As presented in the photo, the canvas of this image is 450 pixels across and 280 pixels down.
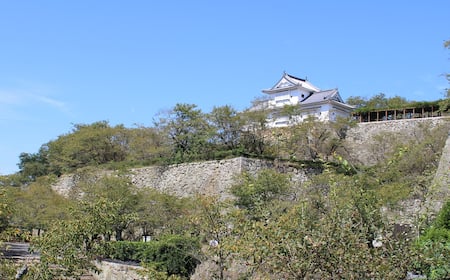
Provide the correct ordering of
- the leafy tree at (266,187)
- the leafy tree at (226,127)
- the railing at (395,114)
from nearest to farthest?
1. the leafy tree at (266,187)
2. the leafy tree at (226,127)
3. the railing at (395,114)

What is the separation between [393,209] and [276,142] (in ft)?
38.7

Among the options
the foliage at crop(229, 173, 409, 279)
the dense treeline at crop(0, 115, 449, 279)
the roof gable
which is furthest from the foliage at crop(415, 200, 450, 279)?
the roof gable

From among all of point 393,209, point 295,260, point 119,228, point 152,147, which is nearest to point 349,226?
point 295,260

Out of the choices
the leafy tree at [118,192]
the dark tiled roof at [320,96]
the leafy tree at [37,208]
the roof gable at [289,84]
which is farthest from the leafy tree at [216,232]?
the roof gable at [289,84]

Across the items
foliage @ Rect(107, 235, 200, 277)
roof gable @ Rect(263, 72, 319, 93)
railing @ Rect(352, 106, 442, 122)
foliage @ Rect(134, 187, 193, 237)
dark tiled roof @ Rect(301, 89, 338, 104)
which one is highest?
roof gable @ Rect(263, 72, 319, 93)

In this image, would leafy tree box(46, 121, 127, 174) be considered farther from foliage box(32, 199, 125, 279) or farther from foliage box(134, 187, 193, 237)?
foliage box(32, 199, 125, 279)

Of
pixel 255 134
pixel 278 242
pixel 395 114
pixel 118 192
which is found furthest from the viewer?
pixel 395 114

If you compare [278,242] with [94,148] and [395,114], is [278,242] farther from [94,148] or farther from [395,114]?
[395,114]

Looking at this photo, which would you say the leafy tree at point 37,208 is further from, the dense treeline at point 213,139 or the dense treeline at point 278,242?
the dense treeline at point 278,242

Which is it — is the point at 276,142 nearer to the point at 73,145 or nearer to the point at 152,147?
the point at 152,147

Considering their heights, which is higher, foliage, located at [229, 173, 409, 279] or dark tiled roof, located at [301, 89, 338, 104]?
dark tiled roof, located at [301, 89, 338, 104]

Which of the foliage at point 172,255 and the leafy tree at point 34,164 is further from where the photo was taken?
the leafy tree at point 34,164

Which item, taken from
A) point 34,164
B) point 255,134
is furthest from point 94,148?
point 255,134

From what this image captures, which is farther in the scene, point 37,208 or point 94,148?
point 94,148
